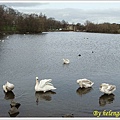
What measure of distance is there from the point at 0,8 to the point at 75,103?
66.1 m

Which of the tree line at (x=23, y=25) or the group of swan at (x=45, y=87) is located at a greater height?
the tree line at (x=23, y=25)

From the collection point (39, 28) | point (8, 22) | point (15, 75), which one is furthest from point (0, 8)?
point (15, 75)

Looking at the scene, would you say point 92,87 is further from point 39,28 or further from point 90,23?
point 90,23

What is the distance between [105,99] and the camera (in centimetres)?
1316

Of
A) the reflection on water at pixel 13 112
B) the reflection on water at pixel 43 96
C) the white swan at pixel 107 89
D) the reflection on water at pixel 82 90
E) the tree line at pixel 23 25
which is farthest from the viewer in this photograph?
the tree line at pixel 23 25

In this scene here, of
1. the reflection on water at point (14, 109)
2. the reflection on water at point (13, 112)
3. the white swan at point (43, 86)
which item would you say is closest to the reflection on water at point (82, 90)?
the white swan at point (43, 86)

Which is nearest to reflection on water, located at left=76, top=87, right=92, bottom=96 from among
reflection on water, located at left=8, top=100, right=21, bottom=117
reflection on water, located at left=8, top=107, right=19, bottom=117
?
reflection on water, located at left=8, top=100, right=21, bottom=117

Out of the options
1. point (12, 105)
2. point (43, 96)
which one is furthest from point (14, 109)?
point (43, 96)

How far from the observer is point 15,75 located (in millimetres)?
17797

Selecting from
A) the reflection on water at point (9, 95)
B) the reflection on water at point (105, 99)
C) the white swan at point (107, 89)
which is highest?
the white swan at point (107, 89)

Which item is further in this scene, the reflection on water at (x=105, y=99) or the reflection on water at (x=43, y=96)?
the reflection on water at (x=43, y=96)

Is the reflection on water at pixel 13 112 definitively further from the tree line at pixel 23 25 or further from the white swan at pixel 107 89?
the tree line at pixel 23 25

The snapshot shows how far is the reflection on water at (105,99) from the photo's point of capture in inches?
497

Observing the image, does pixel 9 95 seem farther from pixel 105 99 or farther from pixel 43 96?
pixel 105 99
